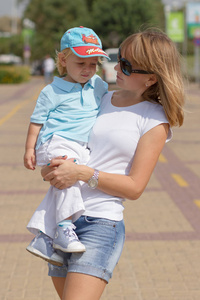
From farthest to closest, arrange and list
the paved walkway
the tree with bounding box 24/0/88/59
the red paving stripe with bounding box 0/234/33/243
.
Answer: the tree with bounding box 24/0/88/59
the red paving stripe with bounding box 0/234/33/243
the paved walkway

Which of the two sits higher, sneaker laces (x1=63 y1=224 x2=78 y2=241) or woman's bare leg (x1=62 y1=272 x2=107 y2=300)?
sneaker laces (x1=63 y1=224 x2=78 y2=241)

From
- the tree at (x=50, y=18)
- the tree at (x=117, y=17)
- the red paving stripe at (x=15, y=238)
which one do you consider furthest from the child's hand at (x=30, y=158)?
the tree at (x=50, y=18)

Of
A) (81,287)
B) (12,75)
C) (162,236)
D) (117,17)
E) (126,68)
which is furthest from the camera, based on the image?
(117,17)

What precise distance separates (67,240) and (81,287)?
A: 0.22m

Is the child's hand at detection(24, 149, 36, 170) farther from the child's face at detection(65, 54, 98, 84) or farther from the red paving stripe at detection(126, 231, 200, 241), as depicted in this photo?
the red paving stripe at detection(126, 231, 200, 241)

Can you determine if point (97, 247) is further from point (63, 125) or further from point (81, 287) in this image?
point (63, 125)

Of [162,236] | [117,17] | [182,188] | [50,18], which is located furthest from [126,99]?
[50,18]

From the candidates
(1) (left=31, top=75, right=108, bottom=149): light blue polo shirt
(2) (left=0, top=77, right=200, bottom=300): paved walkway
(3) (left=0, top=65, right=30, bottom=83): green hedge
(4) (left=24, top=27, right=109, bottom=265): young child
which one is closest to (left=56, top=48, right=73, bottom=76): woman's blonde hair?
(4) (left=24, top=27, right=109, bottom=265): young child

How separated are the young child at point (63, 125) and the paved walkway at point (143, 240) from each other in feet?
1.73

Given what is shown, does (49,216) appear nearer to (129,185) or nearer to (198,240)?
(129,185)

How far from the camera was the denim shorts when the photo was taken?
272cm

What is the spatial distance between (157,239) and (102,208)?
131 inches

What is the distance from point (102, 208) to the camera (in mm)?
2822

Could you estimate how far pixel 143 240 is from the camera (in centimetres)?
601
